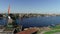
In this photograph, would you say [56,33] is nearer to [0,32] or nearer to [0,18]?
[0,32]

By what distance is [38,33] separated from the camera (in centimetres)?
657

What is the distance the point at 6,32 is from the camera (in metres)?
5.71

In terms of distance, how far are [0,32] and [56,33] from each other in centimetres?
223

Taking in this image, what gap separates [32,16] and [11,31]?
14.5 m

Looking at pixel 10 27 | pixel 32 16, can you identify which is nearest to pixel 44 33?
pixel 10 27

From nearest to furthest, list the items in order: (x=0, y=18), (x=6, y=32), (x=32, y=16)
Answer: (x=6, y=32) → (x=0, y=18) → (x=32, y=16)

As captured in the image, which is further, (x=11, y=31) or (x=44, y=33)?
(x=44, y=33)

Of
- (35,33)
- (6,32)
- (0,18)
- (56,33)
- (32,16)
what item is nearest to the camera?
(6,32)

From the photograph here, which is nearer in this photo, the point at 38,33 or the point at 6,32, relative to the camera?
the point at 6,32

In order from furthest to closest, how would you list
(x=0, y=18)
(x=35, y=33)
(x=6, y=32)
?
(x=0, y=18)
(x=35, y=33)
(x=6, y=32)

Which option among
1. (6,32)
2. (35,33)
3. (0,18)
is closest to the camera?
(6,32)

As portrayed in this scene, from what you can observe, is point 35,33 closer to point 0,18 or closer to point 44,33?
point 44,33

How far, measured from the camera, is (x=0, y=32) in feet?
18.8

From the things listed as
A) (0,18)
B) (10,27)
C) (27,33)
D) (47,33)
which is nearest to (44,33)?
(47,33)
